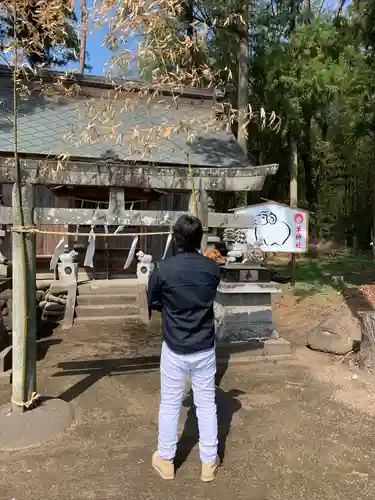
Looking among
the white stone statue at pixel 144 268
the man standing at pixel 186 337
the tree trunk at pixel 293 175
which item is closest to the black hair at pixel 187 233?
the man standing at pixel 186 337

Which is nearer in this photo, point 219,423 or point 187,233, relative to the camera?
point 187,233

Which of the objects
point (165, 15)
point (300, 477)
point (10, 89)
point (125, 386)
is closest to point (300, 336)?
point (125, 386)

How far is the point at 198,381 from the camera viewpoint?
10.8 feet

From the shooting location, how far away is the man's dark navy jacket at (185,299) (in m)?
3.21

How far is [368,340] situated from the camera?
5602 millimetres

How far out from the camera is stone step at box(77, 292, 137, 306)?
371 inches

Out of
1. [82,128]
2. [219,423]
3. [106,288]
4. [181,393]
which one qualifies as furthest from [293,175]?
[181,393]

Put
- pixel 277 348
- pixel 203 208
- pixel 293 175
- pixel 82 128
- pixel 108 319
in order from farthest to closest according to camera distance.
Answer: pixel 293 175 → pixel 82 128 → pixel 108 319 → pixel 277 348 → pixel 203 208

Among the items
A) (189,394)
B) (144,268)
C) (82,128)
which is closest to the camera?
(189,394)

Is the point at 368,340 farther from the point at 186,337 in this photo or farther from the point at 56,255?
the point at 56,255

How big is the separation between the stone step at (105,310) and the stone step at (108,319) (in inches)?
3.6

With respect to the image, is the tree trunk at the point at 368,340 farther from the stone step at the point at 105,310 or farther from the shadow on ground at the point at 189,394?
the stone step at the point at 105,310

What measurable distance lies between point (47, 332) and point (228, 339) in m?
3.85

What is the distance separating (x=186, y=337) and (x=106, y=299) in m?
6.58
